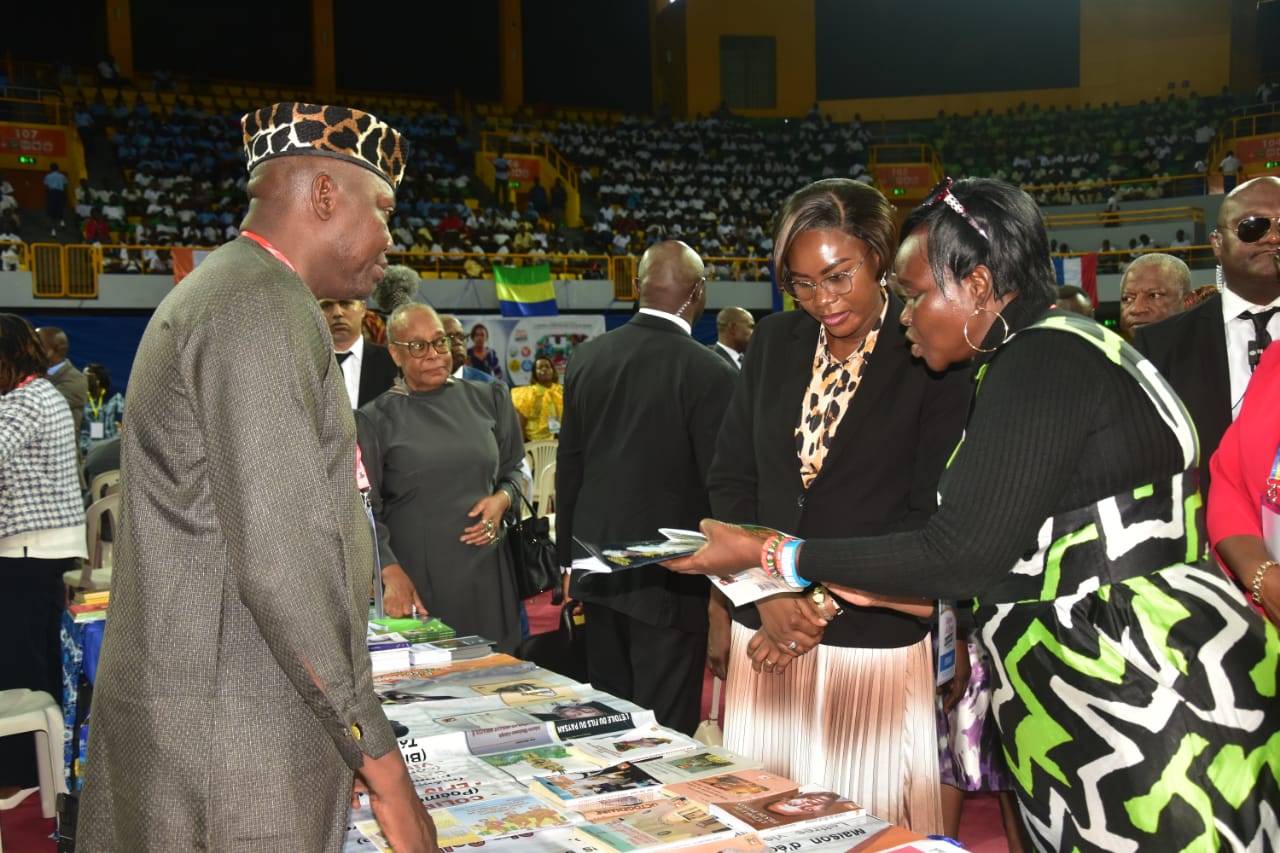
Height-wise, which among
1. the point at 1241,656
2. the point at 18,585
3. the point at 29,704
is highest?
the point at 1241,656

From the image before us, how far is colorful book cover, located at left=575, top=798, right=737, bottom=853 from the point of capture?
1474 millimetres

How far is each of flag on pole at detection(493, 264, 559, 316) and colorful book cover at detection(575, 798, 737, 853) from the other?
47.4ft

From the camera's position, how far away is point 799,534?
2.13 m

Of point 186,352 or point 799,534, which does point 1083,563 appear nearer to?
point 799,534

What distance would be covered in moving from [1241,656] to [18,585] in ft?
13.1

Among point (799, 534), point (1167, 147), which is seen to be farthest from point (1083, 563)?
point (1167, 147)

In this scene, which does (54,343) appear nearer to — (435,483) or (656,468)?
(435,483)

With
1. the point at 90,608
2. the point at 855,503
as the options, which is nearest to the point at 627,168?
the point at 90,608

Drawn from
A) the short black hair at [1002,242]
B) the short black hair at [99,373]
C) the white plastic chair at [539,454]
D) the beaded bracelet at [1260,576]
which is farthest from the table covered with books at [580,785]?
the short black hair at [99,373]

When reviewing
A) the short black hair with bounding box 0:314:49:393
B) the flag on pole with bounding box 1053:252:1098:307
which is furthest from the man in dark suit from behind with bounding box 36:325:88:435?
the flag on pole with bounding box 1053:252:1098:307

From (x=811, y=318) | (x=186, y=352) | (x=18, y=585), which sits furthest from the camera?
(x=18, y=585)

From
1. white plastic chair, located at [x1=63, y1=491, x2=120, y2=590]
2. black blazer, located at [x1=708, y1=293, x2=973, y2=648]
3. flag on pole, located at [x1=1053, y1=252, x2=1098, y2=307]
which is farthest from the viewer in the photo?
flag on pole, located at [x1=1053, y1=252, x2=1098, y2=307]

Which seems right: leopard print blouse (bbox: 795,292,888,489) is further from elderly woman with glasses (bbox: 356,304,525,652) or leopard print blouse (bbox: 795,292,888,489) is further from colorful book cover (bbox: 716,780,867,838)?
elderly woman with glasses (bbox: 356,304,525,652)

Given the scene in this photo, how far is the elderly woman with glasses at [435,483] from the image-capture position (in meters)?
3.34
